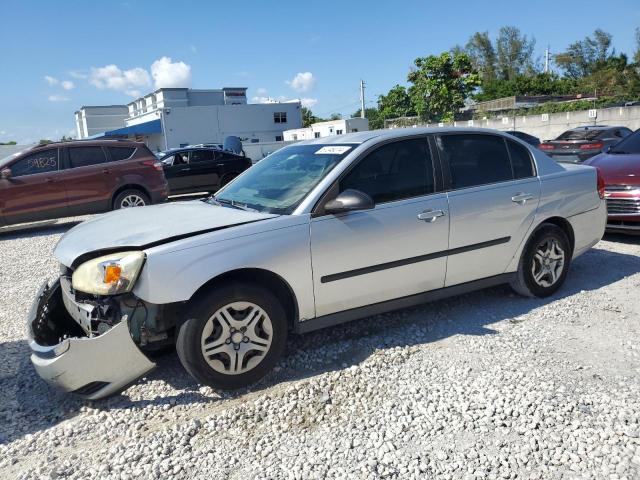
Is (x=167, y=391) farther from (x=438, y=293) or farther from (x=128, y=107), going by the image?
(x=128, y=107)

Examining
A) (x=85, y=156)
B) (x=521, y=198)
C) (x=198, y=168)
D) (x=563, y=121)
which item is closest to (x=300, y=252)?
(x=521, y=198)

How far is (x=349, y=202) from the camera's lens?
134 inches

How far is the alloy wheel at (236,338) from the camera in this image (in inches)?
124

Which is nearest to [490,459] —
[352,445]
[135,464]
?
[352,445]

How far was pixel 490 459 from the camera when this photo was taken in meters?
2.55

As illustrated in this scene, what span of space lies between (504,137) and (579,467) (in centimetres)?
302

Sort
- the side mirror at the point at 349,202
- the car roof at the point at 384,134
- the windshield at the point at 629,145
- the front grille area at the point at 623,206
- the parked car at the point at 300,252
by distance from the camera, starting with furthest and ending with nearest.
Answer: the windshield at the point at 629,145 < the front grille area at the point at 623,206 < the car roof at the point at 384,134 < the side mirror at the point at 349,202 < the parked car at the point at 300,252

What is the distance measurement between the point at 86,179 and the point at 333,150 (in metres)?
7.43

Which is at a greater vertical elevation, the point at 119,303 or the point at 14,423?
the point at 119,303

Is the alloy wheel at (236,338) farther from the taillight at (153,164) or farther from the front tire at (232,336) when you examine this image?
the taillight at (153,164)

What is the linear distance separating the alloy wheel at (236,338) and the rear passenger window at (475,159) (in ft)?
6.54

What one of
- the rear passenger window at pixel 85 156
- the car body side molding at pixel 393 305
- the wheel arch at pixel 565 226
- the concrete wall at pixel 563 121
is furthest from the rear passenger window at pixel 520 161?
the concrete wall at pixel 563 121

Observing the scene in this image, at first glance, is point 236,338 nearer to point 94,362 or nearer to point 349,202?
point 94,362

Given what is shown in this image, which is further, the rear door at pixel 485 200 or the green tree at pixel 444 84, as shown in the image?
the green tree at pixel 444 84
